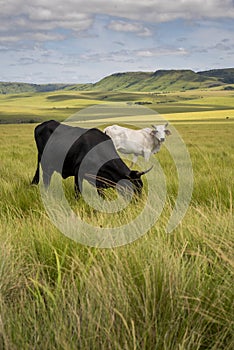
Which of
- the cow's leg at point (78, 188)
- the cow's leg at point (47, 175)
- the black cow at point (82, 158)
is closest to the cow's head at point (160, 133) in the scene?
the black cow at point (82, 158)

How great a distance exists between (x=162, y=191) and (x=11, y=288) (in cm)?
427

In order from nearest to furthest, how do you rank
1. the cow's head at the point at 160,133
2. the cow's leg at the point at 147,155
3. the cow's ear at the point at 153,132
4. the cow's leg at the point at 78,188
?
1. the cow's leg at the point at 78,188
2. the cow's leg at the point at 147,155
3. the cow's head at the point at 160,133
4. the cow's ear at the point at 153,132

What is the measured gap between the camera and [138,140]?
15.3m

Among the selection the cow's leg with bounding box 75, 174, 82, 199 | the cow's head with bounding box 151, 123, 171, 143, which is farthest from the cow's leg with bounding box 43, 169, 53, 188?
the cow's head with bounding box 151, 123, 171, 143

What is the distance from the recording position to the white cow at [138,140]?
15289mm

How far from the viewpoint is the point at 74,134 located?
26.4ft

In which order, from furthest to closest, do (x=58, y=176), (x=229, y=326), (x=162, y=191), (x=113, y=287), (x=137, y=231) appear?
(x=58, y=176)
(x=162, y=191)
(x=137, y=231)
(x=113, y=287)
(x=229, y=326)

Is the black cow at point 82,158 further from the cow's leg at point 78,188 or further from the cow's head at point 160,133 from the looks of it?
the cow's head at point 160,133

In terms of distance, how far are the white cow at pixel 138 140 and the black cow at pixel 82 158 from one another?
6.53 meters

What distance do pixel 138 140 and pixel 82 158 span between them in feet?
26.3

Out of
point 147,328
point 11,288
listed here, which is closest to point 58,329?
point 147,328

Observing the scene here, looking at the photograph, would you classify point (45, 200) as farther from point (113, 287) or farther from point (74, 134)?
point (113, 287)

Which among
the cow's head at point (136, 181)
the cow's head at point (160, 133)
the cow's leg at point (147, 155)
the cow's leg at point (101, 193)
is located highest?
the cow's head at point (160, 133)

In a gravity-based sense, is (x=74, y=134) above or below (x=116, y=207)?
above
